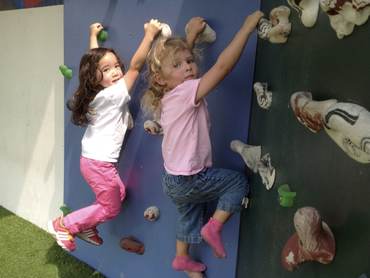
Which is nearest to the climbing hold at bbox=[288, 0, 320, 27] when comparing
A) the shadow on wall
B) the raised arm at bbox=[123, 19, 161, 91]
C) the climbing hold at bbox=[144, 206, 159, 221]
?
the raised arm at bbox=[123, 19, 161, 91]

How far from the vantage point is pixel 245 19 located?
4.99ft

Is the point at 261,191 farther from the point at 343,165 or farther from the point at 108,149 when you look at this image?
the point at 108,149

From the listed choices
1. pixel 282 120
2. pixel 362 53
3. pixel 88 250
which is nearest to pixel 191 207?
pixel 282 120

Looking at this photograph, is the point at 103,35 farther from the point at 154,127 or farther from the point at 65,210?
the point at 65,210

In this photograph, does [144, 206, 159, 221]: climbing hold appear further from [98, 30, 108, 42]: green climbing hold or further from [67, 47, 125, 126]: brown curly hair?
[98, 30, 108, 42]: green climbing hold

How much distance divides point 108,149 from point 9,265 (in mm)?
921

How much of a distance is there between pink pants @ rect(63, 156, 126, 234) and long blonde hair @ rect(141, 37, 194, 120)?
0.33 m

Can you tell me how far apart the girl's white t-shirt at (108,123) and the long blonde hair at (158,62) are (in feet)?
0.43

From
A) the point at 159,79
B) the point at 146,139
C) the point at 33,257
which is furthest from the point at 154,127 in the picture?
the point at 33,257

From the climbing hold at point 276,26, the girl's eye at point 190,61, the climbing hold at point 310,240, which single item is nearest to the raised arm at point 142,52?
the girl's eye at point 190,61

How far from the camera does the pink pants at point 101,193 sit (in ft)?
6.49

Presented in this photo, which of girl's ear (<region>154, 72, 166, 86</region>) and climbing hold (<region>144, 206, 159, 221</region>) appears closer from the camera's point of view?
girl's ear (<region>154, 72, 166, 86</region>)

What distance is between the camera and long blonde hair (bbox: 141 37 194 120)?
1.57m

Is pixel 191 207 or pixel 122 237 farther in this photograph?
pixel 122 237
